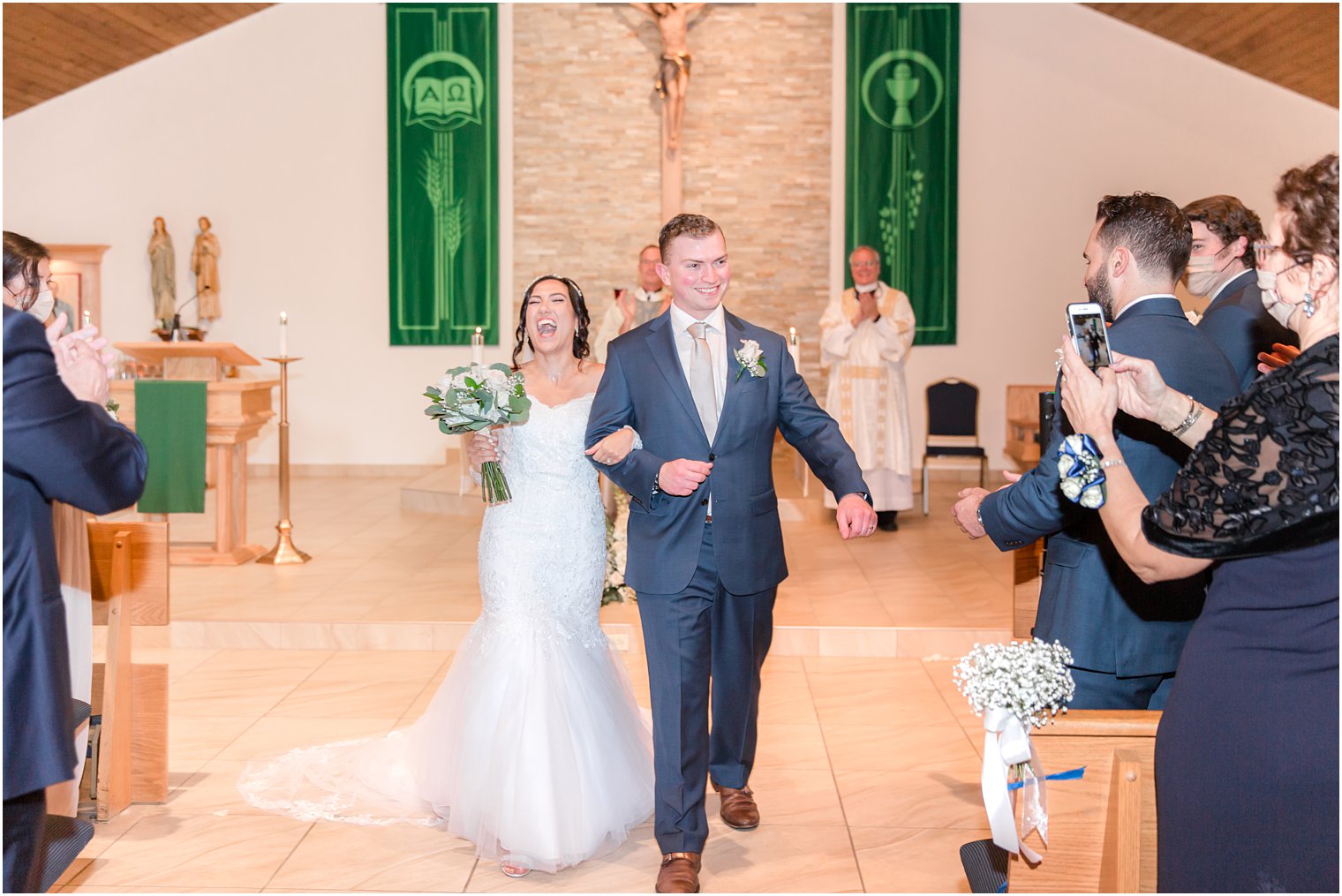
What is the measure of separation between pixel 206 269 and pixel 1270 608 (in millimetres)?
11042

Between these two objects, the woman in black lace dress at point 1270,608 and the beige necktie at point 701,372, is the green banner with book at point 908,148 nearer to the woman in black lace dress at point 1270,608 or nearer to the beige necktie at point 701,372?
A: the beige necktie at point 701,372

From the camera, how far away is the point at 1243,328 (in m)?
3.33

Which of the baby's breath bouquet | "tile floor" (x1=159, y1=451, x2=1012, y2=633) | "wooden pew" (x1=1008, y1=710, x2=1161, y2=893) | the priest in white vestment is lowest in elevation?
"tile floor" (x1=159, y1=451, x2=1012, y2=633)

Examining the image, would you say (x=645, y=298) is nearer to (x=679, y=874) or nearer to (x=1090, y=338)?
(x=679, y=874)

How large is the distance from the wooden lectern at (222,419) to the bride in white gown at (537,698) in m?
3.68

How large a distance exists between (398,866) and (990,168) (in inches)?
371

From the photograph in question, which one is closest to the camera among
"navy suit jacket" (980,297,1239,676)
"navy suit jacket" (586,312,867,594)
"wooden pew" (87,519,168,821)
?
"navy suit jacket" (980,297,1239,676)

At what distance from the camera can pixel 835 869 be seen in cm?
335

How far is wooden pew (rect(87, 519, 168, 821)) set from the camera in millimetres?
3746

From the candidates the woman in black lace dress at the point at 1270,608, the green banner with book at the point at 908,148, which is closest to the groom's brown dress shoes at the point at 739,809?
the woman in black lace dress at the point at 1270,608

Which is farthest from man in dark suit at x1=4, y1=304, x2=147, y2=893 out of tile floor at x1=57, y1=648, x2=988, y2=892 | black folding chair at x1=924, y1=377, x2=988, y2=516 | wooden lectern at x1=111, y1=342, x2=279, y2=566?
black folding chair at x1=924, y1=377, x2=988, y2=516

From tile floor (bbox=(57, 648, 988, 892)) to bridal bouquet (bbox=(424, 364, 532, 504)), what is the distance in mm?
1060

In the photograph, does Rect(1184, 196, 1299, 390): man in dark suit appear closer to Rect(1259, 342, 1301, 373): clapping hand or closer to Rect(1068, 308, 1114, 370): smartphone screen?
Rect(1259, 342, 1301, 373): clapping hand

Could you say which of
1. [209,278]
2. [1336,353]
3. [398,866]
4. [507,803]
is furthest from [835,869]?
[209,278]
